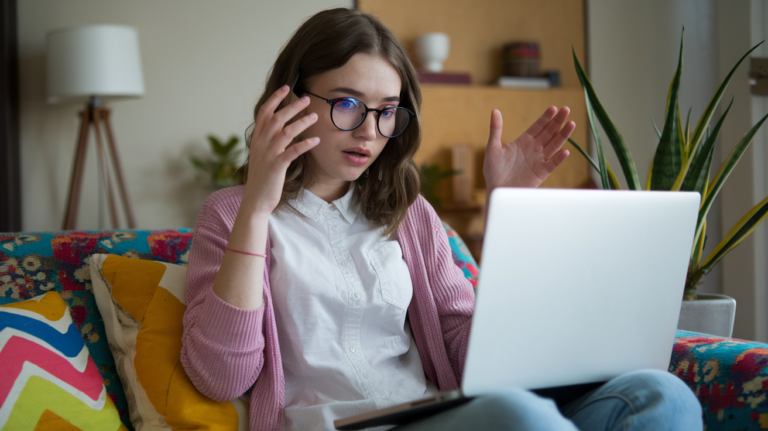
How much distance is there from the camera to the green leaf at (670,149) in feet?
5.31

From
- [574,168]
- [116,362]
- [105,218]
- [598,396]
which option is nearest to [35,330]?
[116,362]

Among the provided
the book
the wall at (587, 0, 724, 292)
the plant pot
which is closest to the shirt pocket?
the plant pot

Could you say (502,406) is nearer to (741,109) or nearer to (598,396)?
(598,396)

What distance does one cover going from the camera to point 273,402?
3.35ft

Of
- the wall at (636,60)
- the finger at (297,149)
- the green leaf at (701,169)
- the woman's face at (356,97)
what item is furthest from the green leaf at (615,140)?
the wall at (636,60)

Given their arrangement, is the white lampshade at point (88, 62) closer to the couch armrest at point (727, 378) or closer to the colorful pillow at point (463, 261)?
the colorful pillow at point (463, 261)

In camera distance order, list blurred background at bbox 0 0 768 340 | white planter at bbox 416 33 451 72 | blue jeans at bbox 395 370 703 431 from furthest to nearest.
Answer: white planter at bbox 416 33 451 72 < blurred background at bbox 0 0 768 340 < blue jeans at bbox 395 370 703 431

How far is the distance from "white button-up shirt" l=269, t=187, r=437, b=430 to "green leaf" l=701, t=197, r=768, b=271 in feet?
3.04

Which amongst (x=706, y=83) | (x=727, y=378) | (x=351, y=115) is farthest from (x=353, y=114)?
(x=706, y=83)

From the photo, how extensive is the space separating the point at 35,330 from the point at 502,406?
0.81 metres

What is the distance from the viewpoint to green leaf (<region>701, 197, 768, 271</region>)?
1531 mm

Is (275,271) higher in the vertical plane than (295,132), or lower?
lower

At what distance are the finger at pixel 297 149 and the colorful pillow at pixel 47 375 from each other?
542mm

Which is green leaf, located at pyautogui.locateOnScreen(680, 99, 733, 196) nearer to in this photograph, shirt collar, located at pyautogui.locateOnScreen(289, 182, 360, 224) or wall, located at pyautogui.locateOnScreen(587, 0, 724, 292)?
shirt collar, located at pyautogui.locateOnScreen(289, 182, 360, 224)
